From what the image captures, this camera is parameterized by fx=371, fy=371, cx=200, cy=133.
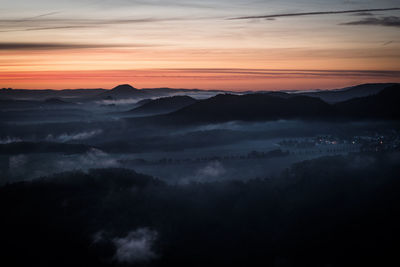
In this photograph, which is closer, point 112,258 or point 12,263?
point 12,263

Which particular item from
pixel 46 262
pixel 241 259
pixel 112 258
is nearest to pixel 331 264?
pixel 241 259

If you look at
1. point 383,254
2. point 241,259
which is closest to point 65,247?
point 241,259

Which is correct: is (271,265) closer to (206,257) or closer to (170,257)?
(206,257)

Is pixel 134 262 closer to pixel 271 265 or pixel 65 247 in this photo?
pixel 65 247

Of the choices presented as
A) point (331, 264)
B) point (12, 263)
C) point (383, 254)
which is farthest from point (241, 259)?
point (12, 263)

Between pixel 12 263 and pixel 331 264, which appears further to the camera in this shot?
pixel 331 264

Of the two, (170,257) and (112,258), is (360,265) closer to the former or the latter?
(170,257)
